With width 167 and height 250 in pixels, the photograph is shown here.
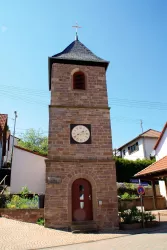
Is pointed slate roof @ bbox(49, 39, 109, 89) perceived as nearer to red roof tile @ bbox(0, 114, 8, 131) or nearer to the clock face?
the clock face

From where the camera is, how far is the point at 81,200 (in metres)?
11.0

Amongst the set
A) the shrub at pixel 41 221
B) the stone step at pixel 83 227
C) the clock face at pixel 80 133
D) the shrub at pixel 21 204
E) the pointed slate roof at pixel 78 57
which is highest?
the pointed slate roof at pixel 78 57

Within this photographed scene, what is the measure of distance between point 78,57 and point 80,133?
5.28m

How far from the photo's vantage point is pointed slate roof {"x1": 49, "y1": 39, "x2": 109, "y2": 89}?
45.2 ft

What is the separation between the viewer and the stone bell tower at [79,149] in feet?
34.8

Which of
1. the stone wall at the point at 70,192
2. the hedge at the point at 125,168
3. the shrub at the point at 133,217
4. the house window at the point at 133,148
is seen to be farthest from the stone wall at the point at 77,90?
the house window at the point at 133,148

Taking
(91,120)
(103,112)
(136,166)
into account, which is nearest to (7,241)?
(91,120)

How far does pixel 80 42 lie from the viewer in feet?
55.0

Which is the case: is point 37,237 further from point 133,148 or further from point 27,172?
point 133,148

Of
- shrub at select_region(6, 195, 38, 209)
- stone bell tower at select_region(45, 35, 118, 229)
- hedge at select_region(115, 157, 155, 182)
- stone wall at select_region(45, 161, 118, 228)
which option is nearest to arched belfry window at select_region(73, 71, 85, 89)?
stone bell tower at select_region(45, 35, 118, 229)

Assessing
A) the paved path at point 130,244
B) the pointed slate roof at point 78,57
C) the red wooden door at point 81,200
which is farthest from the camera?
the pointed slate roof at point 78,57

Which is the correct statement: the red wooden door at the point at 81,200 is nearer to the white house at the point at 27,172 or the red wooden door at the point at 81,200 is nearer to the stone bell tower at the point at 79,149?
the stone bell tower at the point at 79,149

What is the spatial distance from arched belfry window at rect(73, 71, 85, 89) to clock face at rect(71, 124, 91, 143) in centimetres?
277

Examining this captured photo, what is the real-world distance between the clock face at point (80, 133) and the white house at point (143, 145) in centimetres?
1984
